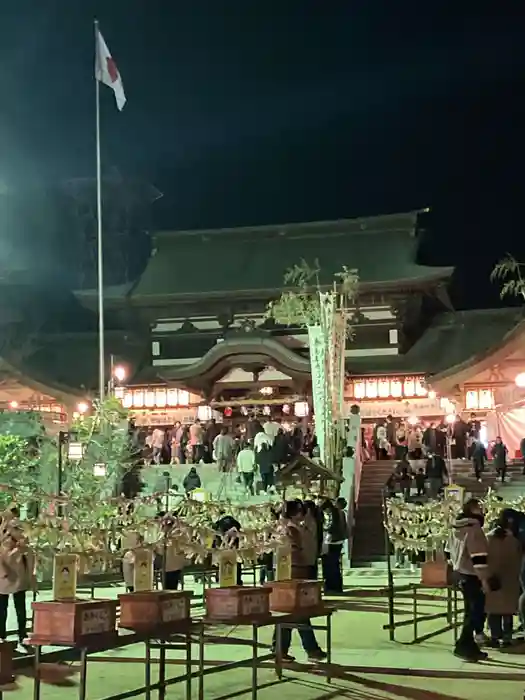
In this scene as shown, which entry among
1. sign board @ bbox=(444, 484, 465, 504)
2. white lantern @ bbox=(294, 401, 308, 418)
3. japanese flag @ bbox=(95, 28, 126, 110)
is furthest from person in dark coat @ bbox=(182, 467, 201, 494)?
japanese flag @ bbox=(95, 28, 126, 110)

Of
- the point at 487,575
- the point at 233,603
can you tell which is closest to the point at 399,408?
the point at 487,575

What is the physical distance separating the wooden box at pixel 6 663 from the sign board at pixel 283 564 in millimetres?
3411

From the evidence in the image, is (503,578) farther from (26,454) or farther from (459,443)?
(459,443)

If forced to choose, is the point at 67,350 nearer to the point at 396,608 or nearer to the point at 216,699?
the point at 396,608

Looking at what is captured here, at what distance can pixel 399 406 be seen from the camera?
1356 inches

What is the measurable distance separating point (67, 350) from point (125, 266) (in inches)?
466

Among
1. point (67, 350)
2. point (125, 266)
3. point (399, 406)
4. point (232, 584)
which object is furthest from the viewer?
point (125, 266)

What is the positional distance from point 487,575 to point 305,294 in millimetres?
23260

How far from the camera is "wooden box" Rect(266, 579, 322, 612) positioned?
27.5ft

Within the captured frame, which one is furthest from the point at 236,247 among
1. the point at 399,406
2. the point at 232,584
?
the point at 232,584

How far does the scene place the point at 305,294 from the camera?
108ft

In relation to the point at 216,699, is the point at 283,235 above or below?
above

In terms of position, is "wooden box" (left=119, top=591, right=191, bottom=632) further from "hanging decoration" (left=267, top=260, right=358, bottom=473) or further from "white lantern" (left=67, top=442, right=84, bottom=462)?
"hanging decoration" (left=267, top=260, right=358, bottom=473)

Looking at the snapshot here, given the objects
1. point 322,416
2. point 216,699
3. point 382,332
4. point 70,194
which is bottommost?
point 216,699
